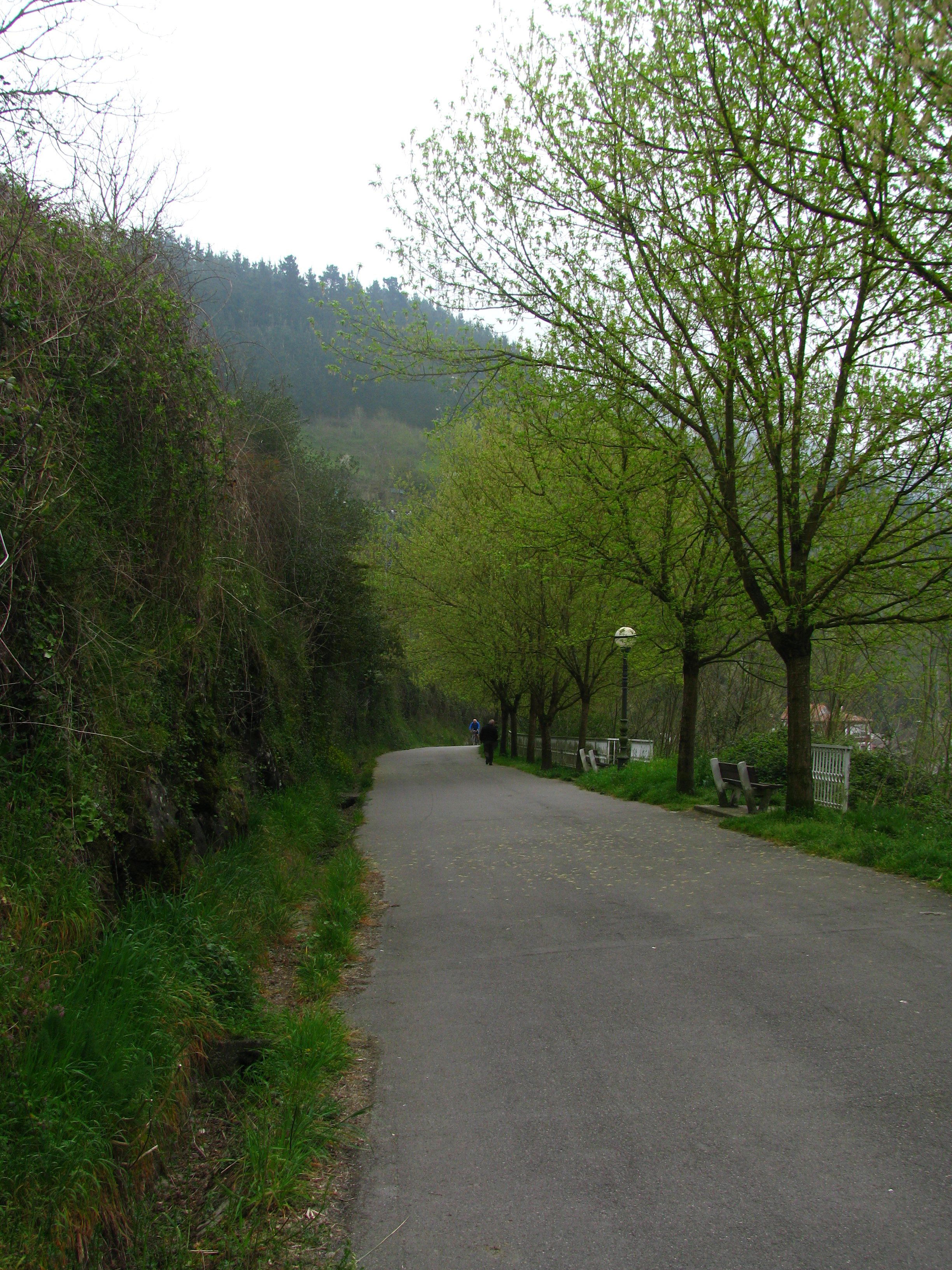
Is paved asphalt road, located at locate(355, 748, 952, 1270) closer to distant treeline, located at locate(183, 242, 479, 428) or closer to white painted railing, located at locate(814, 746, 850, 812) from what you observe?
white painted railing, located at locate(814, 746, 850, 812)

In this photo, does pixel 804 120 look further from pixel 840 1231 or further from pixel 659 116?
pixel 840 1231

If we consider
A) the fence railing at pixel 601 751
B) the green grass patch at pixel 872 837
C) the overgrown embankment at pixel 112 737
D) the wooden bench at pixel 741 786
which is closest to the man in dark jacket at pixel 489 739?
the fence railing at pixel 601 751

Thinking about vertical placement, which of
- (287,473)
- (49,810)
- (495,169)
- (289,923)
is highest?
(495,169)

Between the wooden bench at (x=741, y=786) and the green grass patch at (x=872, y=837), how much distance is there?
2.10 ft

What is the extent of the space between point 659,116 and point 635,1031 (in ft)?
33.0

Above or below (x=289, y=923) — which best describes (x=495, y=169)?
above

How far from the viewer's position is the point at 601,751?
25359mm

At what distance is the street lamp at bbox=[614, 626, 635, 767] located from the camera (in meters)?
18.5

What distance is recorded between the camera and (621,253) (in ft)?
38.2

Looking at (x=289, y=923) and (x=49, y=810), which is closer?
(x=49, y=810)

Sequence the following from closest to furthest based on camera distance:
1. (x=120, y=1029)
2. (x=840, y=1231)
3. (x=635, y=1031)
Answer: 1. (x=840, y=1231)
2. (x=120, y=1029)
3. (x=635, y=1031)

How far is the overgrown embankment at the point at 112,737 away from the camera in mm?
3070

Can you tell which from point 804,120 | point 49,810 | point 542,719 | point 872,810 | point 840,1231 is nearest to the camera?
point 840,1231

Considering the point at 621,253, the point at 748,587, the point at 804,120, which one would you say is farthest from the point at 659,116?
the point at 748,587
